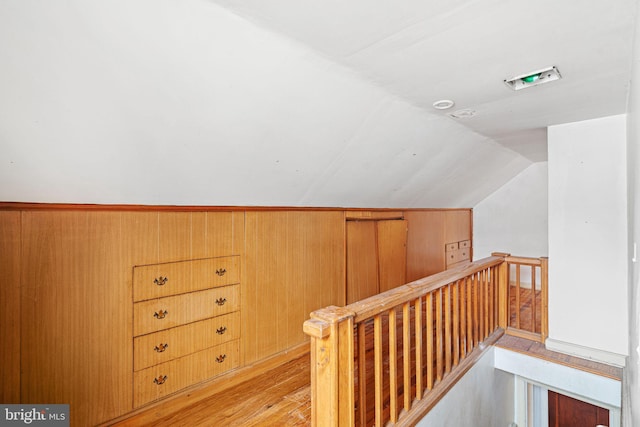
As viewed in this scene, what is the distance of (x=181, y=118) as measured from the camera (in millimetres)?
1449

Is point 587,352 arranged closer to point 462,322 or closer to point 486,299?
point 486,299

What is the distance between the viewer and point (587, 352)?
241cm

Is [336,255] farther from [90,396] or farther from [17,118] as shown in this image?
[17,118]

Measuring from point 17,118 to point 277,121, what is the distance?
1.06 m

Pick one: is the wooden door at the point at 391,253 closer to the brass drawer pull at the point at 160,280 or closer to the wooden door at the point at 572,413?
the brass drawer pull at the point at 160,280

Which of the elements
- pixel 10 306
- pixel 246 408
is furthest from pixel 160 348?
pixel 10 306

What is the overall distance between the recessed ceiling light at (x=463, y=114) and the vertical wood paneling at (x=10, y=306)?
262 cm

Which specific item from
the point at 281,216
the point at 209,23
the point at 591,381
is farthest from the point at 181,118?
the point at 591,381

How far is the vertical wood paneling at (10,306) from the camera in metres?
1.40

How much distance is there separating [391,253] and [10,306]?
3.24m

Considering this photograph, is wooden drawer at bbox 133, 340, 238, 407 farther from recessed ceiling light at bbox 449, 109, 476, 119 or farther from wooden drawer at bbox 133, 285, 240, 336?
recessed ceiling light at bbox 449, 109, 476, 119

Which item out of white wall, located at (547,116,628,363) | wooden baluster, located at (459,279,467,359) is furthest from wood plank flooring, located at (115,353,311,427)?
white wall, located at (547,116,628,363)

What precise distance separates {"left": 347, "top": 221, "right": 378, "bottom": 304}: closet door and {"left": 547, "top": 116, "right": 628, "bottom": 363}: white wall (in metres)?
1.64

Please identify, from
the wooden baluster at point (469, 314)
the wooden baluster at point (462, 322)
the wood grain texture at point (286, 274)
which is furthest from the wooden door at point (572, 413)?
the wood grain texture at point (286, 274)
